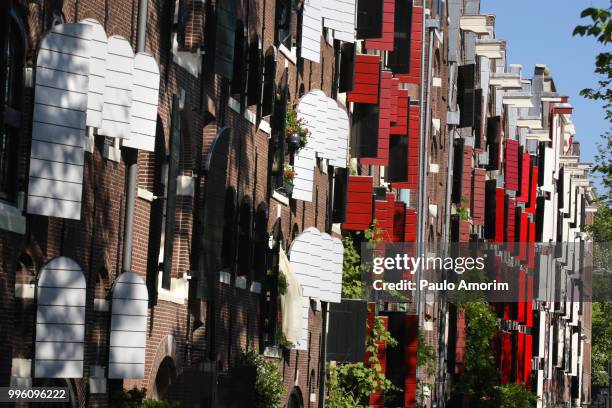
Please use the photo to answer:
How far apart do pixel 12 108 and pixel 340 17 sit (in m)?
17.6

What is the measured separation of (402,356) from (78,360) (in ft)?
74.2

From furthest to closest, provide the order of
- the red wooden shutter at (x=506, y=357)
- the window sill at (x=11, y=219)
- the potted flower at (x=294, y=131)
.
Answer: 1. the red wooden shutter at (x=506, y=357)
2. the potted flower at (x=294, y=131)
3. the window sill at (x=11, y=219)

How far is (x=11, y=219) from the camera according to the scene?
15.9 metres

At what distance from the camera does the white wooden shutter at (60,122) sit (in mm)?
15859

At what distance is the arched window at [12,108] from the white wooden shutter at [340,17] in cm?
1689

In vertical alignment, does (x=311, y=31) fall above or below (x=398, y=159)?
above

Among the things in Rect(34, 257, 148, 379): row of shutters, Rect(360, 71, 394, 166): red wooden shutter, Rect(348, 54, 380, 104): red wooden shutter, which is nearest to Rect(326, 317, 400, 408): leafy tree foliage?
Rect(360, 71, 394, 166): red wooden shutter

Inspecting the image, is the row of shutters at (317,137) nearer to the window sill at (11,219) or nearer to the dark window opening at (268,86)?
the dark window opening at (268,86)

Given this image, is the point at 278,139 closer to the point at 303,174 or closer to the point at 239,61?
the point at 303,174

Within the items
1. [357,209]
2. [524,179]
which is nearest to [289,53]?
[357,209]

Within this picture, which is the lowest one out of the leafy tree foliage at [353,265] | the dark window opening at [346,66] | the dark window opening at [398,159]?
the leafy tree foliage at [353,265]

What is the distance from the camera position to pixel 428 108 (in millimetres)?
44125

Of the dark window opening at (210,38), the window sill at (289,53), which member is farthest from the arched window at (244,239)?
the dark window opening at (210,38)

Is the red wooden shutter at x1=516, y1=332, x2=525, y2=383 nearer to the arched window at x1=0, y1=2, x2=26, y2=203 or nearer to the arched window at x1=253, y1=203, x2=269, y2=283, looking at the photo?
the arched window at x1=253, y1=203, x2=269, y2=283
